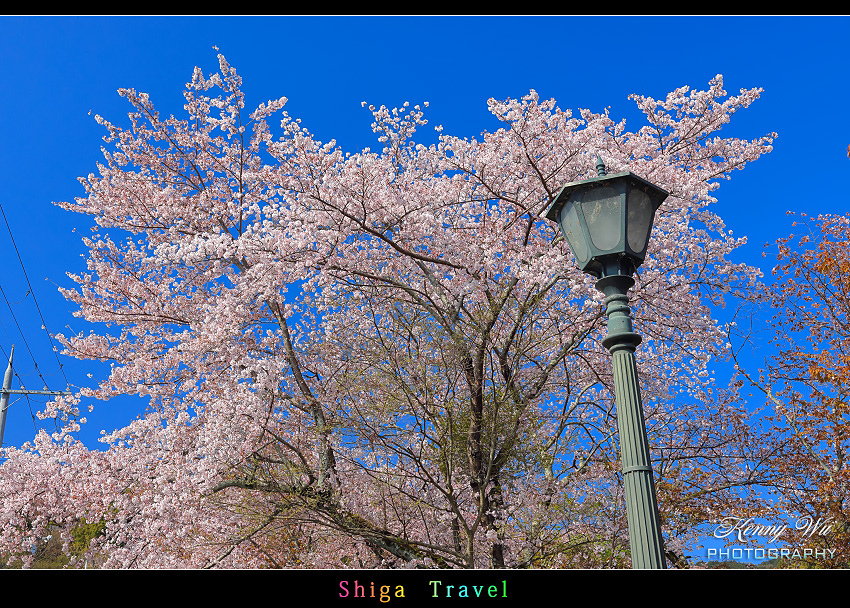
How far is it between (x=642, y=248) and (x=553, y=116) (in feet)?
20.4

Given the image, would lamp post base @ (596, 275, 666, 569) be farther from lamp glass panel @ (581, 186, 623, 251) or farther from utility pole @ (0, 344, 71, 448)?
utility pole @ (0, 344, 71, 448)

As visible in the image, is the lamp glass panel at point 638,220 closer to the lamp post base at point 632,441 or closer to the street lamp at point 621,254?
the street lamp at point 621,254

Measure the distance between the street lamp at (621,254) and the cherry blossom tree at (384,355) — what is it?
11.4 feet

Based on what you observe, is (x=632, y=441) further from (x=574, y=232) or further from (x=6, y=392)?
(x=6, y=392)

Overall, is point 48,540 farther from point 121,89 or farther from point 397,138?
point 397,138

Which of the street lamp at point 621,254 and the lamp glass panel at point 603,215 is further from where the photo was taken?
the lamp glass panel at point 603,215

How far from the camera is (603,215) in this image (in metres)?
4.02

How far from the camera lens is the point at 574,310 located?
9.89 metres
